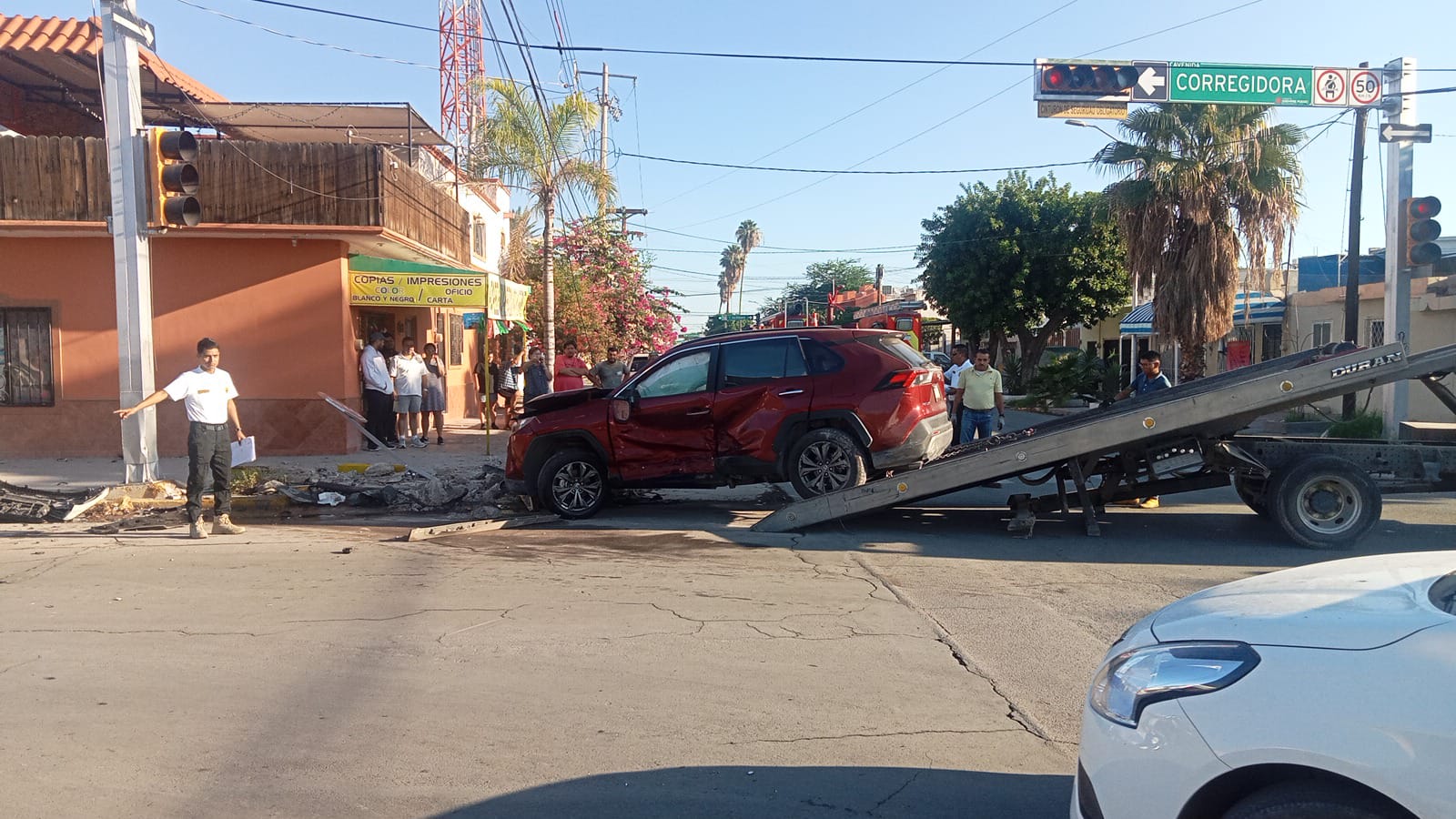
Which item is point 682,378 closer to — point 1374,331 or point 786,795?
point 786,795

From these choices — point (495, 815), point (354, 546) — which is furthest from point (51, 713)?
point (354, 546)

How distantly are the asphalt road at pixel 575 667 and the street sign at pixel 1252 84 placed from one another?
25.4ft

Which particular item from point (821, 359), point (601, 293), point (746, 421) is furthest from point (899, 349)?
point (601, 293)

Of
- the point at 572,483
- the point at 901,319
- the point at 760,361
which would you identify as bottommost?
the point at 572,483

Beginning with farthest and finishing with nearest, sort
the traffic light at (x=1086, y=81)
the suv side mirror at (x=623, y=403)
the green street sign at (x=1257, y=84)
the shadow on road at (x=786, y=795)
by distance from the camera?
the green street sign at (x=1257, y=84) → the traffic light at (x=1086, y=81) → the suv side mirror at (x=623, y=403) → the shadow on road at (x=786, y=795)

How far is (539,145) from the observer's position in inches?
741

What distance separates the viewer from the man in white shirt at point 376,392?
16.1m

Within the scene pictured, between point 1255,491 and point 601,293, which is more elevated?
point 601,293

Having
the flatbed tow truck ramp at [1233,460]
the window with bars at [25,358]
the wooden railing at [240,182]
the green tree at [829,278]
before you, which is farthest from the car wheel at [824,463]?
the green tree at [829,278]

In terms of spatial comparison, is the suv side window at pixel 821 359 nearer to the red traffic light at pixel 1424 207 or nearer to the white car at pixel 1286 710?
the white car at pixel 1286 710

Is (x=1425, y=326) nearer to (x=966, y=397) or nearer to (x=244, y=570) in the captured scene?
(x=966, y=397)

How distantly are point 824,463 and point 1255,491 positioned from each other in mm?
3871

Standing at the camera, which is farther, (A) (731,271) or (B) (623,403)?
(A) (731,271)

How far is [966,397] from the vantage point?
13.2 meters
